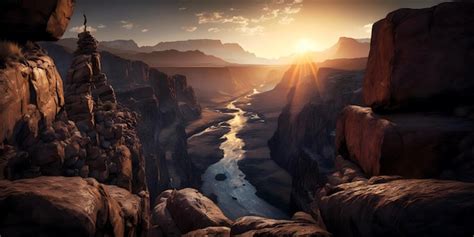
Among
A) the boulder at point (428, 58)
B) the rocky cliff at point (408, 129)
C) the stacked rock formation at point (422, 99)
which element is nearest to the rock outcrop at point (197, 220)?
the rocky cliff at point (408, 129)

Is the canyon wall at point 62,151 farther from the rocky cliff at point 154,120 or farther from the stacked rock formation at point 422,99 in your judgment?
the rocky cliff at point 154,120

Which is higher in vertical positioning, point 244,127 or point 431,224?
point 431,224

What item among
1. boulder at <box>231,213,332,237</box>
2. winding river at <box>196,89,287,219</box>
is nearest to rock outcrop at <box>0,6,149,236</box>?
boulder at <box>231,213,332,237</box>

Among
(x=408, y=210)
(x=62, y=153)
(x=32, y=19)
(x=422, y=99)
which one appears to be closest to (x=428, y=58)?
(x=422, y=99)

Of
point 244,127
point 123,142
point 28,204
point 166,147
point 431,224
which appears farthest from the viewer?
point 244,127

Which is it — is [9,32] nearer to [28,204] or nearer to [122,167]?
[122,167]

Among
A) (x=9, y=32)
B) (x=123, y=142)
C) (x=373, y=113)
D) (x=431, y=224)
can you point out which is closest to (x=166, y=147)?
(x=123, y=142)

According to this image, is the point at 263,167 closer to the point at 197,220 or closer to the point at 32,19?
the point at 197,220

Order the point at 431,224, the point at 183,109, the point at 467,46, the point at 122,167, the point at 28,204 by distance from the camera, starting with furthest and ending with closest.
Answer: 1. the point at 183,109
2. the point at 122,167
3. the point at 467,46
4. the point at 28,204
5. the point at 431,224
